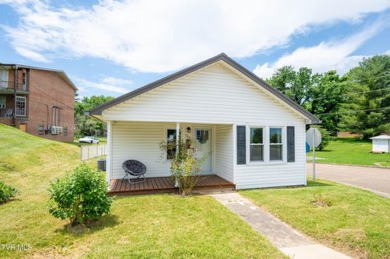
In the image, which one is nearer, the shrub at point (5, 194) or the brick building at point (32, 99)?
the shrub at point (5, 194)

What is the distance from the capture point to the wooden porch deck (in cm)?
764

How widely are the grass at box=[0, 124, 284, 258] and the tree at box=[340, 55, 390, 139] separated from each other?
34.9 m

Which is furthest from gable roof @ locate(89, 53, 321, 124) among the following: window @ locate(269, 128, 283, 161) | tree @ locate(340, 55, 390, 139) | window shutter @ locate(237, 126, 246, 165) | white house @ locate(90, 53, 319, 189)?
tree @ locate(340, 55, 390, 139)

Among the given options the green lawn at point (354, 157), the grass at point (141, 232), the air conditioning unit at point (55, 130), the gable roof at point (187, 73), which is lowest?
the grass at point (141, 232)

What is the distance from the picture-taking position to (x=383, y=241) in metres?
4.38

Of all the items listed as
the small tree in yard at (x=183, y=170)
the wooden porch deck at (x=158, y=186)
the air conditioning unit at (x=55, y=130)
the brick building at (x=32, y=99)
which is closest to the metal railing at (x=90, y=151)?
the brick building at (x=32, y=99)

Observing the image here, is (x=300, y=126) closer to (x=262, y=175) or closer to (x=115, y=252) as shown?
(x=262, y=175)

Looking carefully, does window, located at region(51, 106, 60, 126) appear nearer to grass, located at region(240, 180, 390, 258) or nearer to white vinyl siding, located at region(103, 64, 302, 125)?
white vinyl siding, located at region(103, 64, 302, 125)

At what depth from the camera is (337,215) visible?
576 centimetres

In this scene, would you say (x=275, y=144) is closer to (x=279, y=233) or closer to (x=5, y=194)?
(x=279, y=233)

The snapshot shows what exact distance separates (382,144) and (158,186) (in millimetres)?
25094

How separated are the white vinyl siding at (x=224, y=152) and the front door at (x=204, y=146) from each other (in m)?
0.34

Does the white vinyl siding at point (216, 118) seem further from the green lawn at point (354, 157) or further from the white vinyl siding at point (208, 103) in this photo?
the green lawn at point (354, 157)

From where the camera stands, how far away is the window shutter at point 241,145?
8648mm
